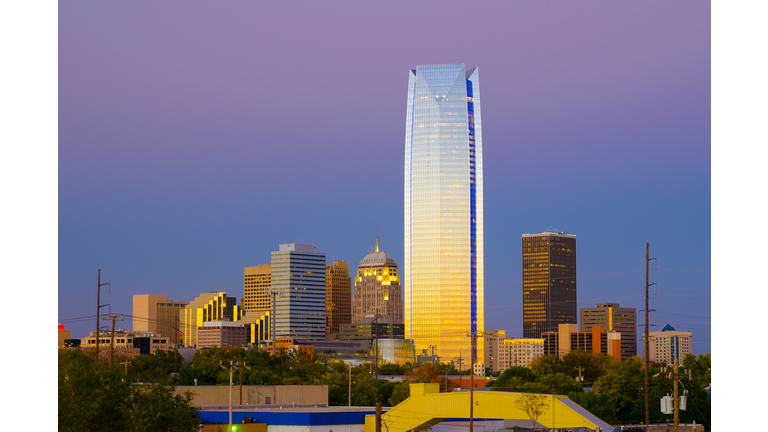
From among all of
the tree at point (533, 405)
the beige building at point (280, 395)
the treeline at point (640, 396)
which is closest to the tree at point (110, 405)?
the tree at point (533, 405)

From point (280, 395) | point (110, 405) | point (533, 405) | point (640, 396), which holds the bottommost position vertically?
point (640, 396)

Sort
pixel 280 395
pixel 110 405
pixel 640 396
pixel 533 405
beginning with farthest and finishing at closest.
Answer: pixel 640 396
pixel 280 395
pixel 533 405
pixel 110 405

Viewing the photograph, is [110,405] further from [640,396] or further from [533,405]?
[640,396]

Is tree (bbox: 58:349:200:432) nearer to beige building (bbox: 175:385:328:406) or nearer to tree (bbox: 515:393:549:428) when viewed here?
tree (bbox: 515:393:549:428)

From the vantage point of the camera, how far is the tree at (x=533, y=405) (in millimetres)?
51438

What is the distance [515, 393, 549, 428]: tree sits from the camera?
51438mm

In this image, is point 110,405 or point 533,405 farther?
point 533,405

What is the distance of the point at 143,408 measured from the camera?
142 ft

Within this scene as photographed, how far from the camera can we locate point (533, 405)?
5212 centimetres

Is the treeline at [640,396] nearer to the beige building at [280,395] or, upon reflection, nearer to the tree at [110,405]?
the beige building at [280,395]

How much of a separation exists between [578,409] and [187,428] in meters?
24.0

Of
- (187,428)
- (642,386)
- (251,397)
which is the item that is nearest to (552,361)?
(642,386)

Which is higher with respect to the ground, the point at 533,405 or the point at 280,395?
the point at 533,405

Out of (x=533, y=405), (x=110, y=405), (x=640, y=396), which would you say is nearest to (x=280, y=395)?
(x=533, y=405)
